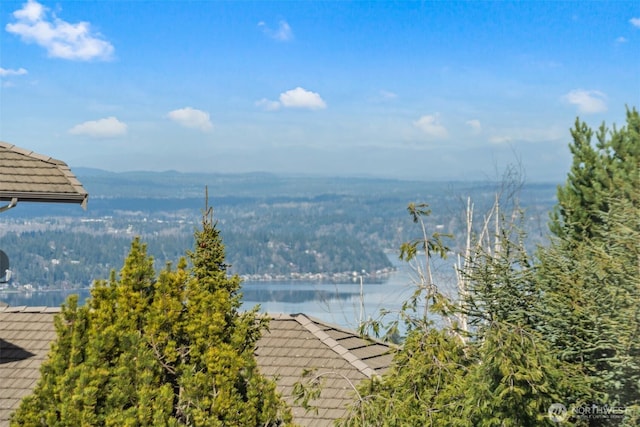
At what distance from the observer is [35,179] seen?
11.0 meters

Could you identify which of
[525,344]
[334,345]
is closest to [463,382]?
[525,344]

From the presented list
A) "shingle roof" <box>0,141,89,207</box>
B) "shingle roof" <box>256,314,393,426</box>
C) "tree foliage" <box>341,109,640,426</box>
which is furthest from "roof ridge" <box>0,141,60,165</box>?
"tree foliage" <box>341,109,640,426</box>

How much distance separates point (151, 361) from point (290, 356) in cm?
464

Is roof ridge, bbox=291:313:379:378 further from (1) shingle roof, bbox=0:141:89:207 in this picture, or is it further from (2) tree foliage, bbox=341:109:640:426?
(1) shingle roof, bbox=0:141:89:207

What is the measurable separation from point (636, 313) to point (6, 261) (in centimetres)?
798

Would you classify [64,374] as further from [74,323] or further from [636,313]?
[636,313]

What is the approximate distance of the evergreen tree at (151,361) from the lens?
7398 mm

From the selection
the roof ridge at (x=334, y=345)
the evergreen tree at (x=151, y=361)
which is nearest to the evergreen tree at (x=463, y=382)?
the evergreen tree at (x=151, y=361)

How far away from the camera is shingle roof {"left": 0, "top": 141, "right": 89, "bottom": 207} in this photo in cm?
1052

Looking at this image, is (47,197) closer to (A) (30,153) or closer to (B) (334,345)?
(A) (30,153)

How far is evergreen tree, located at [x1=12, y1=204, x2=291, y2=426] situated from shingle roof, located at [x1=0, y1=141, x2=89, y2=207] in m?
3.17

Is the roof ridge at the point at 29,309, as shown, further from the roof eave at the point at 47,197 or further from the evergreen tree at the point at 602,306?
the evergreen tree at the point at 602,306

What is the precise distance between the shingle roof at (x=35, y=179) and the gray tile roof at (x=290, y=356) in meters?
2.33

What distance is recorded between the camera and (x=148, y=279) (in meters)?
7.98
